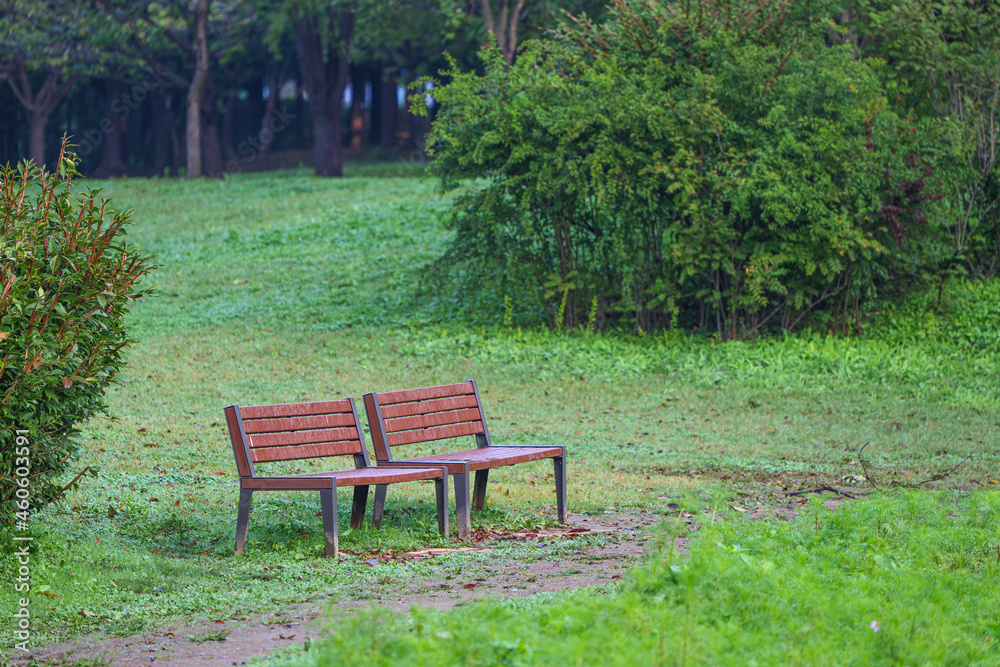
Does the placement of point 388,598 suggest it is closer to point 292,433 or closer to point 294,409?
point 292,433

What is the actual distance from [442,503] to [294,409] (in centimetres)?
106

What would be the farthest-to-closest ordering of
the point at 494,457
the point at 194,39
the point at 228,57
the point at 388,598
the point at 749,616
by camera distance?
the point at 228,57
the point at 194,39
the point at 494,457
the point at 388,598
the point at 749,616

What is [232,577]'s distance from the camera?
17.8ft

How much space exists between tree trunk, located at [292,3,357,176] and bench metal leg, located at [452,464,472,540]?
84.0 ft

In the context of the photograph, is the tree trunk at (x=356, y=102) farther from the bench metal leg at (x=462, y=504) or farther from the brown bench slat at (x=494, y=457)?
the bench metal leg at (x=462, y=504)

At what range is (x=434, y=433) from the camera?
23.0 feet

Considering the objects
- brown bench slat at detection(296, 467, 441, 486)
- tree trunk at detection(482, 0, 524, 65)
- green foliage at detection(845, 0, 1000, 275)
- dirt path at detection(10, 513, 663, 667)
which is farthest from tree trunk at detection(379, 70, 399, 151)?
dirt path at detection(10, 513, 663, 667)

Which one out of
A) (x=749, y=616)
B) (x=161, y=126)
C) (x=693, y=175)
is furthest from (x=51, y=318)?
(x=161, y=126)

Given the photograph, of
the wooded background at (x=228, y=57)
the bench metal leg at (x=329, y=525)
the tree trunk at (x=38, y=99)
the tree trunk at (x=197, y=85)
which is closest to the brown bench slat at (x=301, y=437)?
the bench metal leg at (x=329, y=525)

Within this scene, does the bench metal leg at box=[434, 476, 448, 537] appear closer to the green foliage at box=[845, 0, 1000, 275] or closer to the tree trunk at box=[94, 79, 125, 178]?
the green foliage at box=[845, 0, 1000, 275]

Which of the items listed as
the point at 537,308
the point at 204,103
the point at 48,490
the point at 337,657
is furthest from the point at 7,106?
the point at 337,657

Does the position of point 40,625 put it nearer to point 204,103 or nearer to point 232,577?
point 232,577

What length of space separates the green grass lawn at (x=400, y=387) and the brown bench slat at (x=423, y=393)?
2.62 ft

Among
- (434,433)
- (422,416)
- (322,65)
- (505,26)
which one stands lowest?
(434,433)
